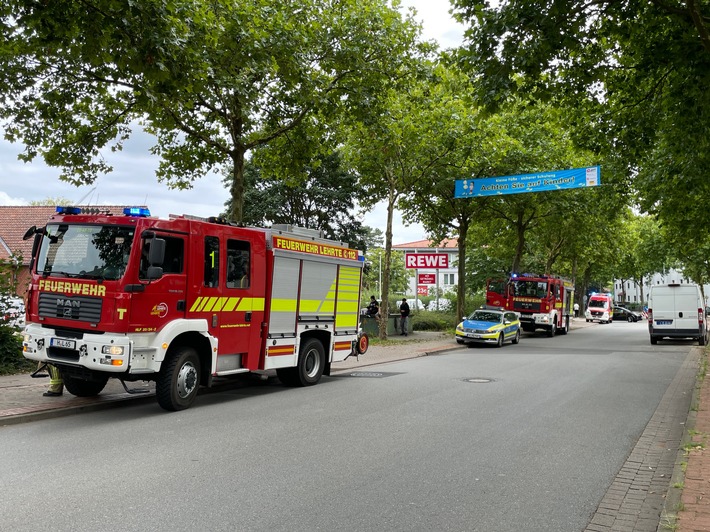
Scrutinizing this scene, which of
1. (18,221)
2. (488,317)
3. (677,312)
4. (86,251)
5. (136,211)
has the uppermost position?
(18,221)

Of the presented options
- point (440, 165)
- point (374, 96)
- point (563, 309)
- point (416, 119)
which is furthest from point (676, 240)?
point (374, 96)

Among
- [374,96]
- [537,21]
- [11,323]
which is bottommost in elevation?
[11,323]

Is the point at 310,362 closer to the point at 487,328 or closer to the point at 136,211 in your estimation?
the point at 136,211

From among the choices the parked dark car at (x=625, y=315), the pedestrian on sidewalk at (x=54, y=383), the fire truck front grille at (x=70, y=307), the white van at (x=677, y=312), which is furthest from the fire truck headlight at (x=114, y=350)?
the parked dark car at (x=625, y=315)

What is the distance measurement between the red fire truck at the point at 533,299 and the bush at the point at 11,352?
26.0 metres

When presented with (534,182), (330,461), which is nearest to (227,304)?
(330,461)

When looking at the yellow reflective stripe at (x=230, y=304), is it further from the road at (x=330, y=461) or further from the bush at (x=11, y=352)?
the bush at (x=11, y=352)

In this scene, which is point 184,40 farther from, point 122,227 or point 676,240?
point 676,240

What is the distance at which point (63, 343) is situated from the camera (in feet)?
27.8

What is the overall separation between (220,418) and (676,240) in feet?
92.3

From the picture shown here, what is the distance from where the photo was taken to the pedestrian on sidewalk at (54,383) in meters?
9.42

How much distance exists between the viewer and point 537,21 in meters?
8.73

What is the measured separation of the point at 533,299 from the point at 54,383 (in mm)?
27588

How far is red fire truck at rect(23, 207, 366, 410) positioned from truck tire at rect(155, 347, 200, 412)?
2cm
